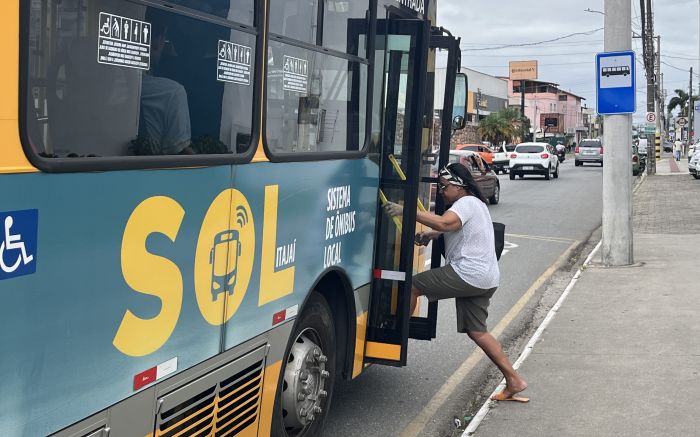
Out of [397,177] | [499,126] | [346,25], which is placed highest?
[499,126]

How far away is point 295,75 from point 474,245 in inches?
82.4

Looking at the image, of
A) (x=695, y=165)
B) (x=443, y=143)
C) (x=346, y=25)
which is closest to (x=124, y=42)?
(x=346, y=25)

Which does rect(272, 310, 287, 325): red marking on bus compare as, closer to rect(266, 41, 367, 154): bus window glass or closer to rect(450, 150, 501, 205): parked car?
rect(266, 41, 367, 154): bus window glass

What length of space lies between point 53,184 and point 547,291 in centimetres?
880

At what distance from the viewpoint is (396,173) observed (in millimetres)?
5555

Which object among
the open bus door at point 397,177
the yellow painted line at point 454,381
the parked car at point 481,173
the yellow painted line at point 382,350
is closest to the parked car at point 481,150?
the parked car at point 481,173

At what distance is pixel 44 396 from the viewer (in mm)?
2520

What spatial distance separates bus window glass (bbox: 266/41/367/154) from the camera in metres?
4.03

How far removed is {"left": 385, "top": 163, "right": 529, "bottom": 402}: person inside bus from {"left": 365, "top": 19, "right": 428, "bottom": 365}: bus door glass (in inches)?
9.7

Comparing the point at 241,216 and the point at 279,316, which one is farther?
the point at 279,316

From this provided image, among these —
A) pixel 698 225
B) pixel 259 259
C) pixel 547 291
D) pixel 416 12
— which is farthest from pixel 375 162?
pixel 698 225

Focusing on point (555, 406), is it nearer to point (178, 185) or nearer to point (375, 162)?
point (375, 162)

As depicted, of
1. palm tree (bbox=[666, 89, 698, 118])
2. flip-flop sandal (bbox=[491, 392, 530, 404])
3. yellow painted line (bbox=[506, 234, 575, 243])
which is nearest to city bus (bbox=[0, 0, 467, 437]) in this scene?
flip-flop sandal (bbox=[491, 392, 530, 404])

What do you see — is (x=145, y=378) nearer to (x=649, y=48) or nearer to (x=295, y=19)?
(x=295, y=19)
